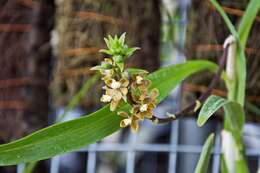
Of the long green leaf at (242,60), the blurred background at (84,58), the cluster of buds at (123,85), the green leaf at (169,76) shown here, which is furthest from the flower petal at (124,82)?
the blurred background at (84,58)

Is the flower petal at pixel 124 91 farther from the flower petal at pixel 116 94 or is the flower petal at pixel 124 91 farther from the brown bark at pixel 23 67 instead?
the brown bark at pixel 23 67

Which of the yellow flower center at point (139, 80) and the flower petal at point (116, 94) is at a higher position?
the yellow flower center at point (139, 80)

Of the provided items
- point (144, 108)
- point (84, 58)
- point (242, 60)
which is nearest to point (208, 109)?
point (144, 108)

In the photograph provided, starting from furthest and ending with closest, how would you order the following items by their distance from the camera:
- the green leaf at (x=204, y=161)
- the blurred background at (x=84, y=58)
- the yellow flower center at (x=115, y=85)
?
the blurred background at (x=84, y=58) < the green leaf at (x=204, y=161) < the yellow flower center at (x=115, y=85)

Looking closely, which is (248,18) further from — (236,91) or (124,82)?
(124,82)

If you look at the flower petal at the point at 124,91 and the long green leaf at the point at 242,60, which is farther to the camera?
the long green leaf at the point at 242,60
